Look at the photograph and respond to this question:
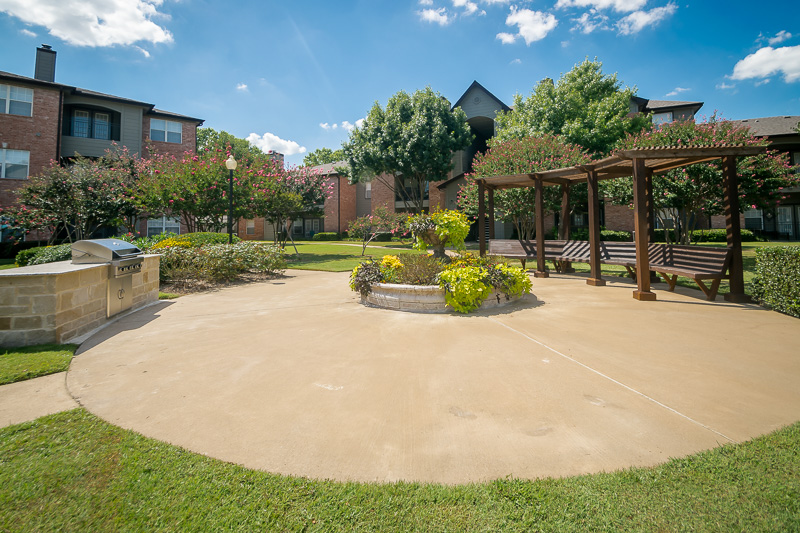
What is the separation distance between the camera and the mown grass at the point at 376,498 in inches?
66.9

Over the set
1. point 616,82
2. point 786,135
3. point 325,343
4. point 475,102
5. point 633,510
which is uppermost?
point 475,102

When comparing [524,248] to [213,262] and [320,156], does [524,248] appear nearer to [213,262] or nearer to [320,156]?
[213,262]

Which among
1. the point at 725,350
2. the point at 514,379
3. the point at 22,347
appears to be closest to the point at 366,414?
the point at 514,379

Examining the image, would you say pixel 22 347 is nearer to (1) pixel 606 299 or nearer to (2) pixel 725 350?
(2) pixel 725 350

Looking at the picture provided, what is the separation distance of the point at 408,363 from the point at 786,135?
122 feet

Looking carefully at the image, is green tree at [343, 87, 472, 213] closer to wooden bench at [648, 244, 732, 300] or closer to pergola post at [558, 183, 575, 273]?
pergola post at [558, 183, 575, 273]

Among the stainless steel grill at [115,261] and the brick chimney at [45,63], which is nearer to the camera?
the stainless steel grill at [115,261]

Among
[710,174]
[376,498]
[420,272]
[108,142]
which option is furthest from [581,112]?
[108,142]

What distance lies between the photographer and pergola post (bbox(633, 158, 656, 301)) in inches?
275

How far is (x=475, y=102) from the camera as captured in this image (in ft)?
96.4

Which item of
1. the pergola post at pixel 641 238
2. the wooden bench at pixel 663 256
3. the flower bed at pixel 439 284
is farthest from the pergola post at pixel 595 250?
the flower bed at pixel 439 284

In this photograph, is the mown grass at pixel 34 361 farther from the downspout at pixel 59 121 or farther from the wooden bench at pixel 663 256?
the downspout at pixel 59 121

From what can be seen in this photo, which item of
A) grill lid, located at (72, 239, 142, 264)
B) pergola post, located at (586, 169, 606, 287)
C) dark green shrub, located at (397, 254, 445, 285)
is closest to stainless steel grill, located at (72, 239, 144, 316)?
grill lid, located at (72, 239, 142, 264)

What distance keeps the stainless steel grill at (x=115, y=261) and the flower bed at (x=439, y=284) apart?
381 centimetres
